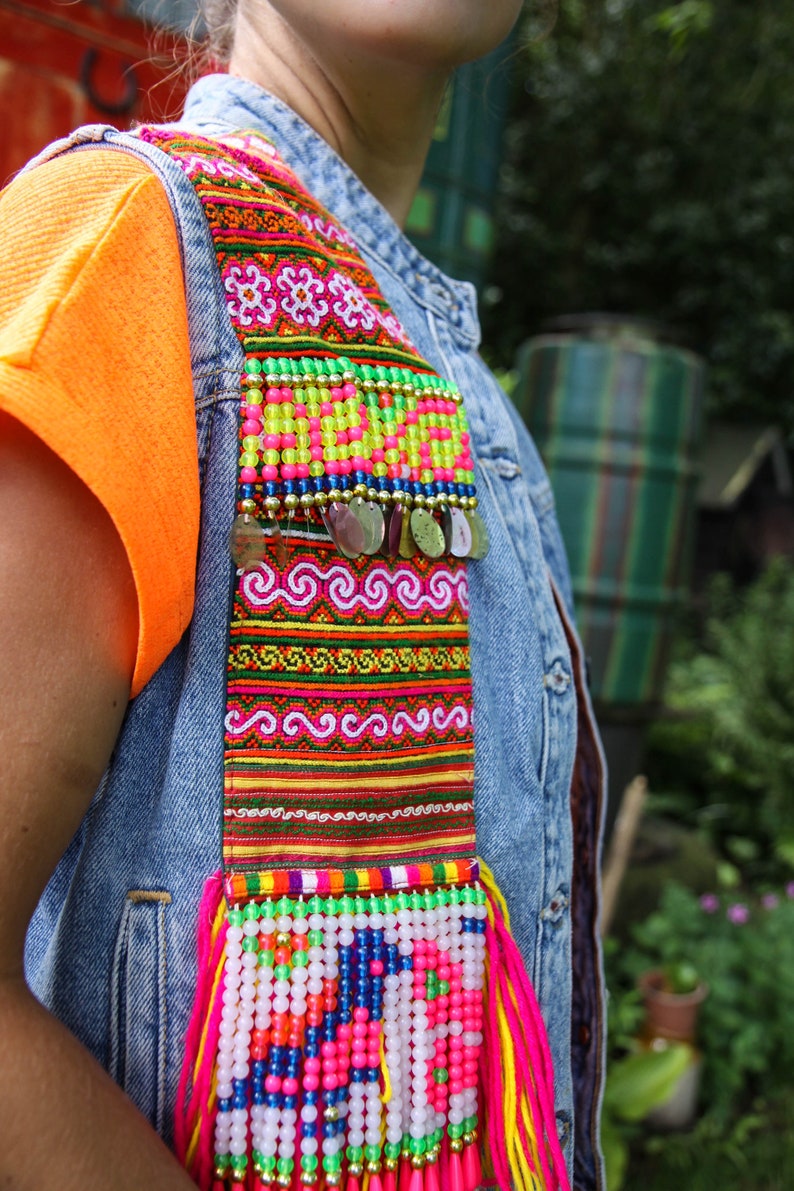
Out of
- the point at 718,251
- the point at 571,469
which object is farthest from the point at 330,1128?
the point at 718,251

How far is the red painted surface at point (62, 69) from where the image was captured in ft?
6.11

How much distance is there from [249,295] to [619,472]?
2841 mm

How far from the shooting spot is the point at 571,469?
334 cm

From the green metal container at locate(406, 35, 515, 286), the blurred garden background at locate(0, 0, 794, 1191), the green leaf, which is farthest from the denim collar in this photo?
the green leaf

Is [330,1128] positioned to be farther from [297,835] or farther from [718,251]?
[718,251]

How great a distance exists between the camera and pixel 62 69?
1.94 meters

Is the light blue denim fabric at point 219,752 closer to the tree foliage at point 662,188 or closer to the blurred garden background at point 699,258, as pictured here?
the blurred garden background at point 699,258

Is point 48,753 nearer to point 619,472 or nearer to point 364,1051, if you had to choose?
point 364,1051

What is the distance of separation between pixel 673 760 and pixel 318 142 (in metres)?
5.06

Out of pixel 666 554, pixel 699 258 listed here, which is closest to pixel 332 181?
pixel 666 554

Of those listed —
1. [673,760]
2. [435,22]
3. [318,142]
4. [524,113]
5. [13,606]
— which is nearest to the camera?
[13,606]

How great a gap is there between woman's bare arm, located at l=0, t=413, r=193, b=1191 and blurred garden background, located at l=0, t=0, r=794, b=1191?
2.61 ft

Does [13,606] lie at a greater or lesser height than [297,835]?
greater

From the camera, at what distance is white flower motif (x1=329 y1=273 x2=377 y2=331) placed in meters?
0.67
